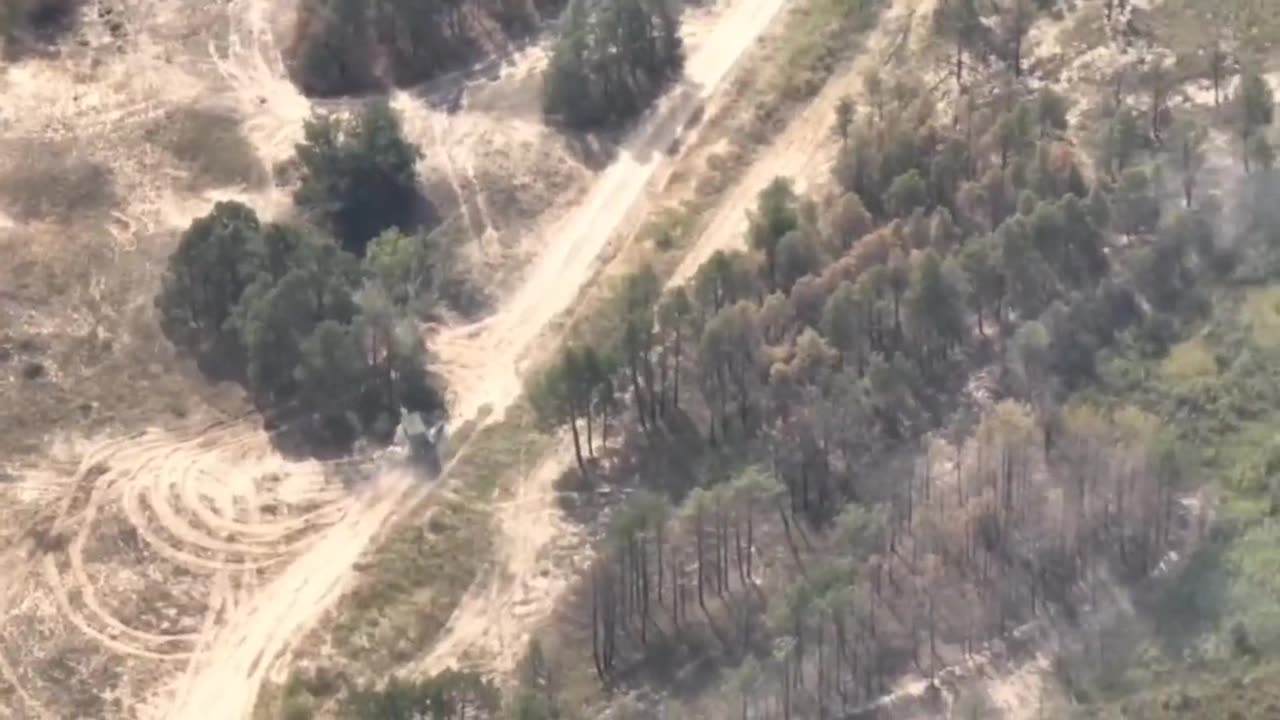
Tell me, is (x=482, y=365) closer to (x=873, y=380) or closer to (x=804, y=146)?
(x=873, y=380)

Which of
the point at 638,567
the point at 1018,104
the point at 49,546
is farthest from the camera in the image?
the point at 1018,104

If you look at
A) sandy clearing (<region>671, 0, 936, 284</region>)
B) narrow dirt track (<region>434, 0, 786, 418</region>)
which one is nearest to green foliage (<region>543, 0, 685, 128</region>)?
narrow dirt track (<region>434, 0, 786, 418</region>)

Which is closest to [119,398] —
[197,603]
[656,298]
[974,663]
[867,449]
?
[197,603]

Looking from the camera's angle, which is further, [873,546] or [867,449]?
[867,449]

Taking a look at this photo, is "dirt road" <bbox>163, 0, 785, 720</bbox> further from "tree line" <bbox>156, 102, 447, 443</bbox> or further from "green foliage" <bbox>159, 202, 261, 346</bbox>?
"green foliage" <bbox>159, 202, 261, 346</bbox>

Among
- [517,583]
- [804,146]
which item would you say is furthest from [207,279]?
[804,146]

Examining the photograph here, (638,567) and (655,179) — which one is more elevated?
(655,179)

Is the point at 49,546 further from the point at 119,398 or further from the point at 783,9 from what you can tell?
the point at 783,9

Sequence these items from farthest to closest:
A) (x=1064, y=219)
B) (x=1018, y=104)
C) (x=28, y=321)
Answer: (x=1018, y=104) → (x=28, y=321) → (x=1064, y=219)
